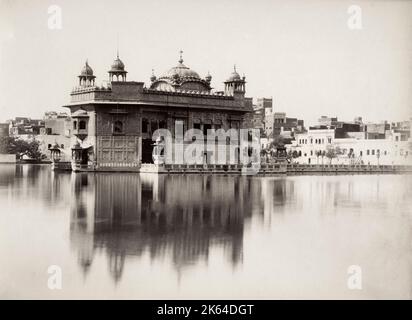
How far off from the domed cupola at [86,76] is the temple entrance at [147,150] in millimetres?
6048

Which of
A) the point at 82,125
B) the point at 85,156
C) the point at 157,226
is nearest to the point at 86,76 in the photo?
the point at 82,125

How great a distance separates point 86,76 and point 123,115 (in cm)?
460

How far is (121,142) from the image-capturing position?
4109 cm

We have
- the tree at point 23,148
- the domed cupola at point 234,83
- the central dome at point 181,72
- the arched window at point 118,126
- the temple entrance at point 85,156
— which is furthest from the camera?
the tree at point 23,148

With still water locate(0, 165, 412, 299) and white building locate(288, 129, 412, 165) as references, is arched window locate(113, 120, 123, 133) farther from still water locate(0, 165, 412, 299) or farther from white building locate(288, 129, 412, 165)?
white building locate(288, 129, 412, 165)

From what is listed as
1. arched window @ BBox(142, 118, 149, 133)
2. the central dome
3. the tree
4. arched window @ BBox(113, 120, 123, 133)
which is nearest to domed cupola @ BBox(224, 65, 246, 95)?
the central dome

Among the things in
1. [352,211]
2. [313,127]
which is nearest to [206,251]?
[352,211]

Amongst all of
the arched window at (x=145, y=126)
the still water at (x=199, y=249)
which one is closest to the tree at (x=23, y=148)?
the arched window at (x=145, y=126)

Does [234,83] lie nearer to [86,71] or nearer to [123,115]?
A: [123,115]

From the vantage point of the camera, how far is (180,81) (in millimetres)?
46188

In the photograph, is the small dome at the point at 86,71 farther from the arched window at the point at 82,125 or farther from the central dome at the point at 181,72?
the central dome at the point at 181,72

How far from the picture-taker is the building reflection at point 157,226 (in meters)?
10.4

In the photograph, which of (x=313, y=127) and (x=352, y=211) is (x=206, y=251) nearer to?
(x=352, y=211)
